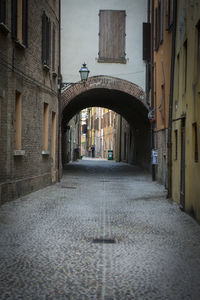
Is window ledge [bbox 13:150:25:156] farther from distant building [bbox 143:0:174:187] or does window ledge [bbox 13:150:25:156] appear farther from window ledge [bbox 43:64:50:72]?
distant building [bbox 143:0:174:187]

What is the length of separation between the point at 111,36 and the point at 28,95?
7.59 m

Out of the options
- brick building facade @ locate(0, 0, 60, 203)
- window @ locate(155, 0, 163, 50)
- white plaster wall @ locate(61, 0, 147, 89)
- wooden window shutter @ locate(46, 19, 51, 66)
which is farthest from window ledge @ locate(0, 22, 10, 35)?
white plaster wall @ locate(61, 0, 147, 89)

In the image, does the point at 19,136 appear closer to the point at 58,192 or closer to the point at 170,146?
the point at 58,192

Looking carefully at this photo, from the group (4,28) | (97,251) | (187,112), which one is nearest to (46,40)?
(4,28)

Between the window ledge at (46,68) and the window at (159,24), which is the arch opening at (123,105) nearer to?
the window at (159,24)

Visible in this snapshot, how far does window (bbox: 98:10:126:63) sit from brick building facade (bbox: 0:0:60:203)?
2.38m

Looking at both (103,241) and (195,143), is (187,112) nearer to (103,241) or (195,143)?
(195,143)

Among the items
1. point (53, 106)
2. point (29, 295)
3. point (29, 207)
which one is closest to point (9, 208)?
point (29, 207)

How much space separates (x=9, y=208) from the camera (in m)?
10.8

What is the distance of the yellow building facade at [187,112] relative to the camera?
9727 mm

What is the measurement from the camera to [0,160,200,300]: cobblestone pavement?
4.87 m

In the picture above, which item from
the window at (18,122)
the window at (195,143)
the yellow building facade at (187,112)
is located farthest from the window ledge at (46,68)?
the window at (195,143)

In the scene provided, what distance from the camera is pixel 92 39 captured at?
20.4m

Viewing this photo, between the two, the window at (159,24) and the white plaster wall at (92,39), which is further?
the white plaster wall at (92,39)
